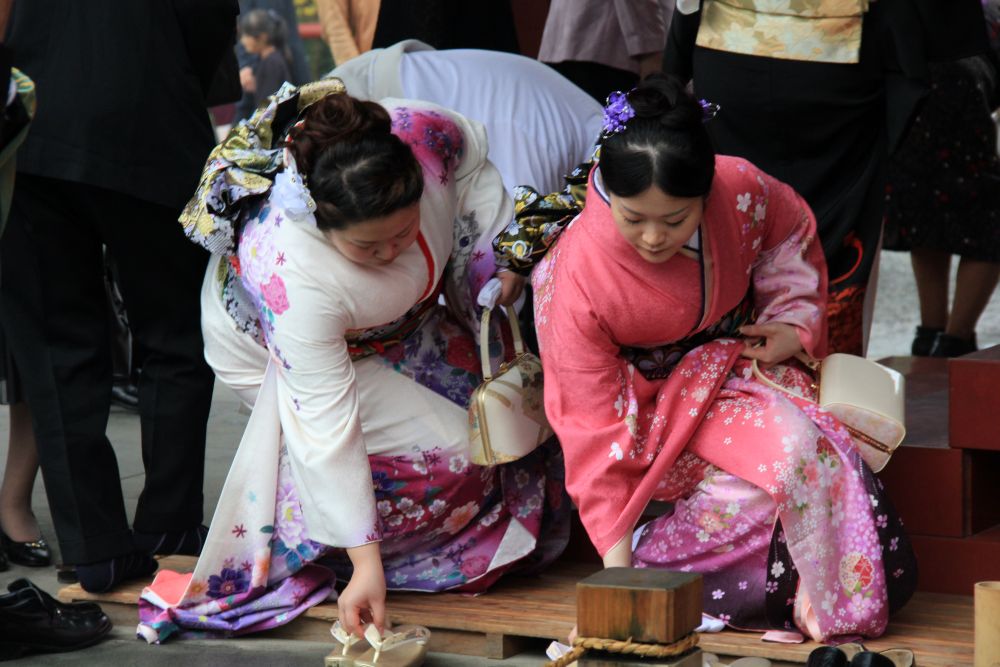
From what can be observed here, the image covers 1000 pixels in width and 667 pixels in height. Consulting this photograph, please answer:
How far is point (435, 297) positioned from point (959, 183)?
8.78 ft

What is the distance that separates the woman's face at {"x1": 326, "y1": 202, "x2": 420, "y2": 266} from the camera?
2.76 m

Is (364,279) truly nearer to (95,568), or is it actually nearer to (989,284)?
(95,568)

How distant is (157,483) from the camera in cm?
340

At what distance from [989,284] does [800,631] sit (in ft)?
8.52

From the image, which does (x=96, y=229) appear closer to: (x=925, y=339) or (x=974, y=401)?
(x=974, y=401)

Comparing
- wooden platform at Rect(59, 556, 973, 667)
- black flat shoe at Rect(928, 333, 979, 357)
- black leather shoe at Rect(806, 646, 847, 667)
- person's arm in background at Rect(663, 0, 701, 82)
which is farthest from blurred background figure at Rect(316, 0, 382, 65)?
black leather shoe at Rect(806, 646, 847, 667)

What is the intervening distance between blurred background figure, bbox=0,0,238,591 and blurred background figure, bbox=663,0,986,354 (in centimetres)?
124

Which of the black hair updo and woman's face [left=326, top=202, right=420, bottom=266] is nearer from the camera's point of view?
the black hair updo

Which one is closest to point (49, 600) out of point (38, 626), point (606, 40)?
point (38, 626)

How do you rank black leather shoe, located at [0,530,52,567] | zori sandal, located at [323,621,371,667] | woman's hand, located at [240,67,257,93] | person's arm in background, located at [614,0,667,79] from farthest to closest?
woman's hand, located at [240,67,257,93] → person's arm in background, located at [614,0,667,79] → black leather shoe, located at [0,530,52,567] → zori sandal, located at [323,621,371,667]

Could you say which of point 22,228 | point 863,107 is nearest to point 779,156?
point 863,107

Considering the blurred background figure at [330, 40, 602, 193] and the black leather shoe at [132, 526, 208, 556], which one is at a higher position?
the blurred background figure at [330, 40, 602, 193]

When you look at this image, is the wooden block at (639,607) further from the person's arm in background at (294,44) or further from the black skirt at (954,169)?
the person's arm in background at (294,44)

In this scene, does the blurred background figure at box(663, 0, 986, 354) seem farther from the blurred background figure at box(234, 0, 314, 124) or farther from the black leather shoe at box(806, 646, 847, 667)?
the blurred background figure at box(234, 0, 314, 124)
